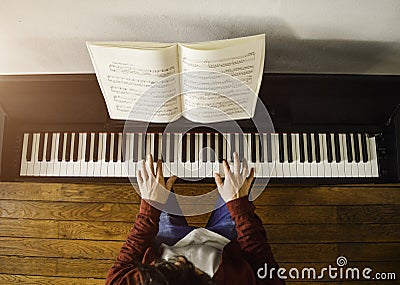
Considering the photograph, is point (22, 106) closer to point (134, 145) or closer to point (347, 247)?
point (134, 145)

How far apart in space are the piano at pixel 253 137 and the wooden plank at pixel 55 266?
272 millimetres

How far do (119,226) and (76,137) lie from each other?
339 millimetres

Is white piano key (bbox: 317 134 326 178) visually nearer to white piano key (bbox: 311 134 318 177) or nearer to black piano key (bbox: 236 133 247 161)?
white piano key (bbox: 311 134 318 177)

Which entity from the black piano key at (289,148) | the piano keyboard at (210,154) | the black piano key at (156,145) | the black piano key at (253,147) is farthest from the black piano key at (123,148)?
the black piano key at (289,148)

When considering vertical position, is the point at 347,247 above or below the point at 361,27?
below

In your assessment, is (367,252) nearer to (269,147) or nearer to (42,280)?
(269,147)

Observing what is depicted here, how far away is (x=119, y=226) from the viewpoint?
149cm

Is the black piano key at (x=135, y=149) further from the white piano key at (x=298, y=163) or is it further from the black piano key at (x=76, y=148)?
the white piano key at (x=298, y=163)

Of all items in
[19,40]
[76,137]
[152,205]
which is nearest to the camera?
[152,205]

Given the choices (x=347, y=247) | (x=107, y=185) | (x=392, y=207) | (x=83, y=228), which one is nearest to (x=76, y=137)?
(x=107, y=185)

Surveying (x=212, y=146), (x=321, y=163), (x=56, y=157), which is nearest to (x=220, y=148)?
(x=212, y=146)

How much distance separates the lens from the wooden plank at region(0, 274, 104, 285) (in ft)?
4.77

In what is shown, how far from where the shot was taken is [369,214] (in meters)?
1.48

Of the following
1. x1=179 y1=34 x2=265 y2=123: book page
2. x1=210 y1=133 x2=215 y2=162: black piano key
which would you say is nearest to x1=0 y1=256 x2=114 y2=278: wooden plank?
x1=210 y1=133 x2=215 y2=162: black piano key
